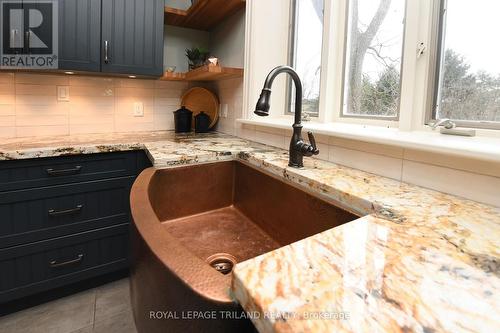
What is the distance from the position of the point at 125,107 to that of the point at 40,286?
1.30 m

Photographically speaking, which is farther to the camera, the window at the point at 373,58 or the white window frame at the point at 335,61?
the window at the point at 373,58

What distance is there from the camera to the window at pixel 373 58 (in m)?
1.23

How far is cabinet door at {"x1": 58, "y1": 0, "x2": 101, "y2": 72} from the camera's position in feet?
5.50

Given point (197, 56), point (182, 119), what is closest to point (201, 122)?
point (182, 119)

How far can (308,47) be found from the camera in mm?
1732

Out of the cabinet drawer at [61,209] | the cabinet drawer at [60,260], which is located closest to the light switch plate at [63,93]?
the cabinet drawer at [61,209]

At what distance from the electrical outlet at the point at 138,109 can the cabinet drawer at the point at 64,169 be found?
27.3 inches

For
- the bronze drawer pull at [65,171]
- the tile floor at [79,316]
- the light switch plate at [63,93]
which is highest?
the light switch plate at [63,93]

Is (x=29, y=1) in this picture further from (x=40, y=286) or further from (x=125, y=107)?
(x=40, y=286)

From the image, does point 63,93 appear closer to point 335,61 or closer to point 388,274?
point 335,61

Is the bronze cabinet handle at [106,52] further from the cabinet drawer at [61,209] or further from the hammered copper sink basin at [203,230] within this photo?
the hammered copper sink basin at [203,230]

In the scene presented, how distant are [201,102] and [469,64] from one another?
1860 millimetres

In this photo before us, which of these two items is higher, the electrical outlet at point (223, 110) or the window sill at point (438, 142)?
the electrical outlet at point (223, 110)

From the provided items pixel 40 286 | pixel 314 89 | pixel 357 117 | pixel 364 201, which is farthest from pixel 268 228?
pixel 40 286
